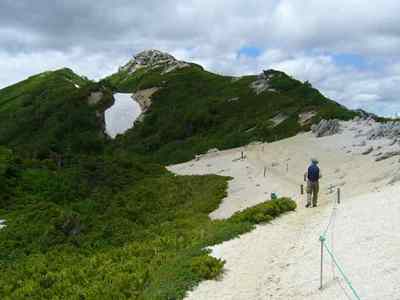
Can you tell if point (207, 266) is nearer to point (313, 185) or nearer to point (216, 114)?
point (313, 185)

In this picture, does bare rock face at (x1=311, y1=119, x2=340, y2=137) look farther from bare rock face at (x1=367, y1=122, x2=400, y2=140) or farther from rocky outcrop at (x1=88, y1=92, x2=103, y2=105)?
rocky outcrop at (x1=88, y1=92, x2=103, y2=105)

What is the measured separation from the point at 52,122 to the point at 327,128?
217 ft

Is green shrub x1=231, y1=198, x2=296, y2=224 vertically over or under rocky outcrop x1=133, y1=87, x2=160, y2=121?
under

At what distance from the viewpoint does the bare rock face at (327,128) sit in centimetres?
6216

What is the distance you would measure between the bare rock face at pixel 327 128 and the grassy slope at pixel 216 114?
4720mm

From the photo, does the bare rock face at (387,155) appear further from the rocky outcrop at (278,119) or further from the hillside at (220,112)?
the rocky outcrop at (278,119)

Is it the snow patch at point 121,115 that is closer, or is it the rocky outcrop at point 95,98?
the snow patch at point 121,115

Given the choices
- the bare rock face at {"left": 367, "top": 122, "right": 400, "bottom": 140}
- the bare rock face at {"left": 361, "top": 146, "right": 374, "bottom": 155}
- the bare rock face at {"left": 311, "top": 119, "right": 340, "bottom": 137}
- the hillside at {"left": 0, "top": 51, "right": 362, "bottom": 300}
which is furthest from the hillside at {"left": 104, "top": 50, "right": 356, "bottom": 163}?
the bare rock face at {"left": 361, "top": 146, "right": 374, "bottom": 155}

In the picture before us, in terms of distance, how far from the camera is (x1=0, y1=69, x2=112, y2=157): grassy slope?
322ft

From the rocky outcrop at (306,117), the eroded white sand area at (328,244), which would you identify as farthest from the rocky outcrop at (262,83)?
the eroded white sand area at (328,244)

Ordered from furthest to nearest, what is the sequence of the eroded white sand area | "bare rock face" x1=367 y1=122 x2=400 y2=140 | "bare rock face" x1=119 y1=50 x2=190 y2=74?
"bare rock face" x1=119 y1=50 x2=190 y2=74 < "bare rock face" x1=367 y1=122 x2=400 y2=140 < the eroded white sand area

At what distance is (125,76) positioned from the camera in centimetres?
18862

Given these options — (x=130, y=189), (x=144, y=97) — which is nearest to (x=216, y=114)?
(x=144, y=97)

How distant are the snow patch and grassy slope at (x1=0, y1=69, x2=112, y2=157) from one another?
7.67 ft
